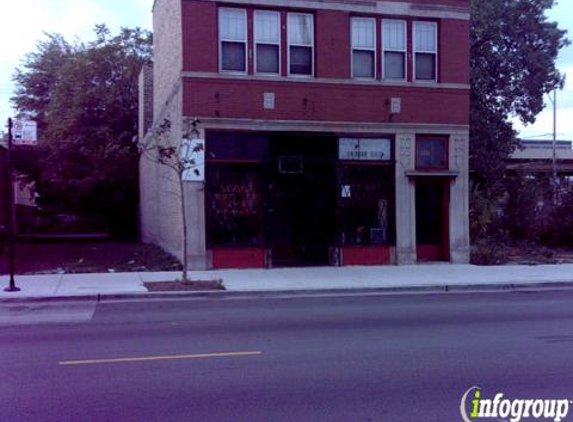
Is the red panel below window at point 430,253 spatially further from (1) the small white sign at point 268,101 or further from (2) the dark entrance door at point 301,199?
(1) the small white sign at point 268,101

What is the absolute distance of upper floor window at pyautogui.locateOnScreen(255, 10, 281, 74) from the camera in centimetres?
1798

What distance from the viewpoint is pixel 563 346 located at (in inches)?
343

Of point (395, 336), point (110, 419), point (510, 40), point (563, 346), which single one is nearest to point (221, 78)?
point (395, 336)

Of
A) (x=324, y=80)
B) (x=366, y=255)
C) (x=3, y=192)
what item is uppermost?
(x=324, y=80)

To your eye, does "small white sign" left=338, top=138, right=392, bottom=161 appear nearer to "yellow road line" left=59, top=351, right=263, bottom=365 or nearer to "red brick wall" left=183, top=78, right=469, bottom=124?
"red brick wall" left=183, top=78, right=469, bottom=124

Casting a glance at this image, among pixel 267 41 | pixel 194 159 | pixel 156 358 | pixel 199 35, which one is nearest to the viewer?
pixel 156 358

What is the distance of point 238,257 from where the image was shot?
17.7 meters

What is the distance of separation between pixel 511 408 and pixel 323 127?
1296 centimetres

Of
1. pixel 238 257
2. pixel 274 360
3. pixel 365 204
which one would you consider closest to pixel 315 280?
pixel 238 257

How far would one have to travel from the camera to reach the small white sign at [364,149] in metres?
18.5

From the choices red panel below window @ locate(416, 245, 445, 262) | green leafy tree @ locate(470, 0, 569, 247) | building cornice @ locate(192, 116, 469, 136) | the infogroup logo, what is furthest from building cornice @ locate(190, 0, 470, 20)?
the infogroup logo

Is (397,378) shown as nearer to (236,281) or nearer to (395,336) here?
(395,336)

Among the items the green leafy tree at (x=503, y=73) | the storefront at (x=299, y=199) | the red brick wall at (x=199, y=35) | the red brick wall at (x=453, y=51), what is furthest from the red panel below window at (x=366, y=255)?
the green leafy tree at (x=503, y=73)

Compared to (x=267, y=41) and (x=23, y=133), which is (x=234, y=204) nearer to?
(x=267, y=41)
